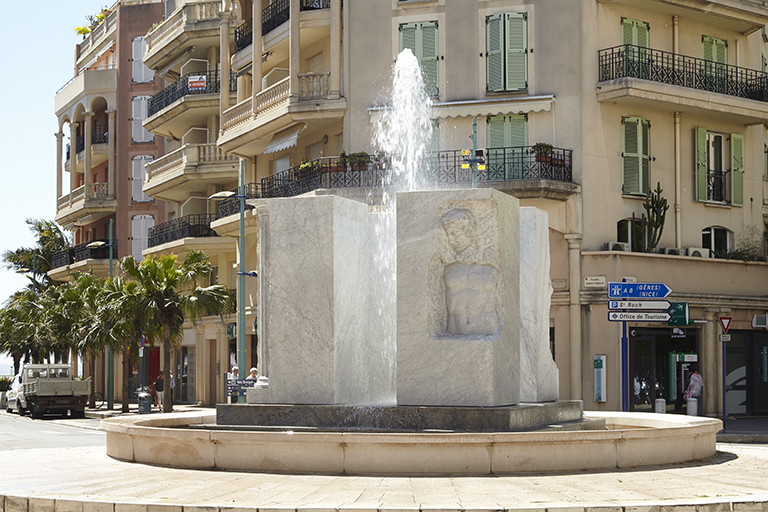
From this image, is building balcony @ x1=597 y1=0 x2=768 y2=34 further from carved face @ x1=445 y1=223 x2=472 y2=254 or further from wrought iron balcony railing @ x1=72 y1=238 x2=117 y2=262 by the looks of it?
wrought iron balcony railing @ x1=72 y1=238 x2=117 y2=262

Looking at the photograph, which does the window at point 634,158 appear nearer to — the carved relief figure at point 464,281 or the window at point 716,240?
the window at point 716,240

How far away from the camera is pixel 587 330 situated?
31.7 meters

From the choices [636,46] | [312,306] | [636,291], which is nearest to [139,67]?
[636,46]

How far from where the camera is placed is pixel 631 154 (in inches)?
1310

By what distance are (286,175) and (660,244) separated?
1307cm

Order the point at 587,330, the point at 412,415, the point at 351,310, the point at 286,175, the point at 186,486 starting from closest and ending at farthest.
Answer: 1. the point at 186,486
2. the point at 412,415
3. the point at 351,310
4. the point at 587,330
5. the point at 286,175

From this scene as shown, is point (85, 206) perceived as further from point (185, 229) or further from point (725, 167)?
point (725, 167)

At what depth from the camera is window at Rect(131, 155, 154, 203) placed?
58.4m

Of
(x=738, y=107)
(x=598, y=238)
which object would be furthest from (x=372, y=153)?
(x=738, y=107)

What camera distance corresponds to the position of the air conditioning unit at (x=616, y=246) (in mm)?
32281

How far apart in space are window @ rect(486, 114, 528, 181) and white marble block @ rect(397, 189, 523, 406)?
18.8m

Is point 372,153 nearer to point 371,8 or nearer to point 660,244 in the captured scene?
point 371,8

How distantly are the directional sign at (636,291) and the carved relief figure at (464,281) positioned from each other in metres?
11.3

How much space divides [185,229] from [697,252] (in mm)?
23295
